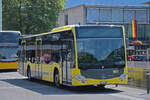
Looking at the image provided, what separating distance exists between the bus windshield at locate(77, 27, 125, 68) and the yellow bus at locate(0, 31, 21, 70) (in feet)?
55.3

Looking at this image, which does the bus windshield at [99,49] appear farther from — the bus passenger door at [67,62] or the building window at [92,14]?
the building window at [92,14]

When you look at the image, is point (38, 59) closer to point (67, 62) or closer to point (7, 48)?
point (67, 62)

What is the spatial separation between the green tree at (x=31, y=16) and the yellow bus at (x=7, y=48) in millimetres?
25557

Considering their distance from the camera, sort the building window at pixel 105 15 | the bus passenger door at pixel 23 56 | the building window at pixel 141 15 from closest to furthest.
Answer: the bus passenger door at pixel 23 56, the building window at pixel 105 15, the building window at pixel 141 15

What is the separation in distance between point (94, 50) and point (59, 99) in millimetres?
3223

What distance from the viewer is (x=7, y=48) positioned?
107ft

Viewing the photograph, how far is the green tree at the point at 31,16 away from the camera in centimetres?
5862

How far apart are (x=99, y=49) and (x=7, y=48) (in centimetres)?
1741

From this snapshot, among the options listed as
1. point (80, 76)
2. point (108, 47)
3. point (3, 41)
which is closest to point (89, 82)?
point (80, 76)

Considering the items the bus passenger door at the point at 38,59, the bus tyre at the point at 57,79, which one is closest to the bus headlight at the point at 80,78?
the bus tyre at the point at 57,79

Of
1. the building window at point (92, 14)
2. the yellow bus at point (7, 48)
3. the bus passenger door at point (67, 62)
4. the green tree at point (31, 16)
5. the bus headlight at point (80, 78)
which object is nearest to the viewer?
the bus headlight at point (80, 78)

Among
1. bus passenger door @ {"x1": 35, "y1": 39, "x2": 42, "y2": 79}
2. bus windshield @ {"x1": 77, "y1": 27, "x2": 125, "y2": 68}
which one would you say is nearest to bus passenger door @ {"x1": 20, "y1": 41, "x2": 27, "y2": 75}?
bus passenger door @ {"x1": 35, "y1": 39, "x2": 42, "y2": 79}

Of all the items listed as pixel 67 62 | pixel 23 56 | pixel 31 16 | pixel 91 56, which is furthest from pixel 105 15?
pixel 91 56

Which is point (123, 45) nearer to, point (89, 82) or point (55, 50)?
point (89, 82)
